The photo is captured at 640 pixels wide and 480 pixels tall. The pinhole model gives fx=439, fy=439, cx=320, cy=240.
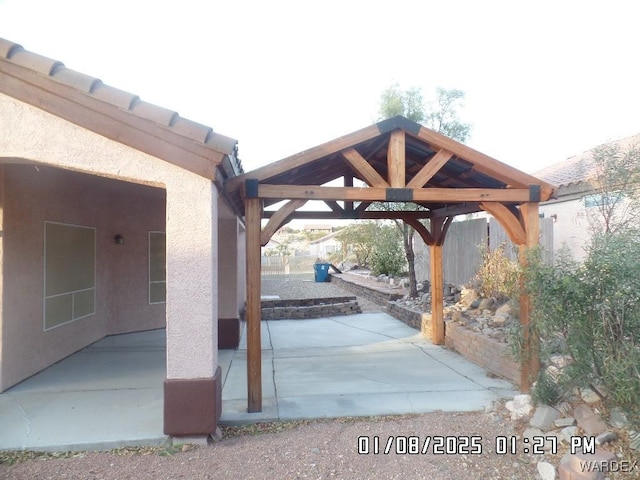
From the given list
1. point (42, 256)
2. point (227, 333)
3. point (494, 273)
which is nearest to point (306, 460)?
point (227, 333)

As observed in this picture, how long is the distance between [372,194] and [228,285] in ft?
14.6

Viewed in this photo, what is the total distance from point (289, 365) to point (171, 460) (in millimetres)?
3356

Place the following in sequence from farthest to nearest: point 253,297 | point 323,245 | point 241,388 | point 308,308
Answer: point 323,245
point 308,308
point 241,388
point 253,297

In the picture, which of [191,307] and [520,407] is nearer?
[191,307]

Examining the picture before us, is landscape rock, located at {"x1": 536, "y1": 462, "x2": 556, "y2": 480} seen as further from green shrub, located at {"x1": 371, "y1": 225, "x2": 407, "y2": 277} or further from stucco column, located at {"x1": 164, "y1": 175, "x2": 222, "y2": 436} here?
green shrub, located at {"x1": 371, "y1": 225, "x2": 407, "y2": 277}

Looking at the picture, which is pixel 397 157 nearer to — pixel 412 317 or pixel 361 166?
pixel 361 166

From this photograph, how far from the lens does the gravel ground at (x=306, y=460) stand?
154 inches

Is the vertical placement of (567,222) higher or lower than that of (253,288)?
higher

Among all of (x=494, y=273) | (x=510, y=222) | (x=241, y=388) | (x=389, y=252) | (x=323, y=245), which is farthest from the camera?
(x=323, y=245)

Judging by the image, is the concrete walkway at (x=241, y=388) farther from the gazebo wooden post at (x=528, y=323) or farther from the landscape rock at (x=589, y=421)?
the landscape rock at (x=589, y=421)

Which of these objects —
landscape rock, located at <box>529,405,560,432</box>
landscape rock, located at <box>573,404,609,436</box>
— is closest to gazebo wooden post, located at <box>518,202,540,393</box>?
landscape rock, located at <box>529,405,560,432</box>

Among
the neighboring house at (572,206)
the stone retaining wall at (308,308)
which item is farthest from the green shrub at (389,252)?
the neighboring house at (572,206)

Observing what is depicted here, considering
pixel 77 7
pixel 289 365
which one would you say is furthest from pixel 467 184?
pixel 77 7

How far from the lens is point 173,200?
4.57 metres
